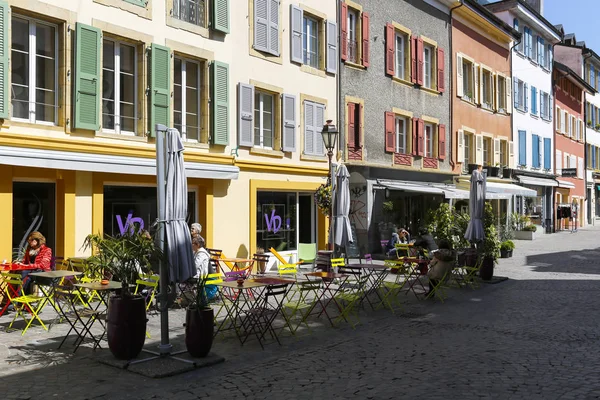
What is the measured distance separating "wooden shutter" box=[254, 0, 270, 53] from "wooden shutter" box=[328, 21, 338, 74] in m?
2.69

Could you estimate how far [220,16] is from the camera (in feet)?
45.6

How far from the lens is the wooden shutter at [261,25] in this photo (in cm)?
1515

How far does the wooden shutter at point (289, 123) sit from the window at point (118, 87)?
4.63 meters

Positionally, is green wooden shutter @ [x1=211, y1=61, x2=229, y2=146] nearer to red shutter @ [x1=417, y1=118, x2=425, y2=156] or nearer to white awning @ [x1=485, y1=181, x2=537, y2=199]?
red shutter @ [x1=417, y1=118, x2=425, y2=156]

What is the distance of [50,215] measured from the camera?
1104cm

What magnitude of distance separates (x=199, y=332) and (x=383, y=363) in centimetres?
193

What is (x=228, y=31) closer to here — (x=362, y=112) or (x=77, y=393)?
(x=362, y=112)

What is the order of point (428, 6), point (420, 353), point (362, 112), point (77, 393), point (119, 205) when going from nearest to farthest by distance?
point (77, 393)
point (420, 353)
point (119, 205)
point (362, 112)
point (428, 6)

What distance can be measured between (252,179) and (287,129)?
5.99ft

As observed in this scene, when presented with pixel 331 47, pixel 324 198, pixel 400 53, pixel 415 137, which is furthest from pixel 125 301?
pixel 400 53

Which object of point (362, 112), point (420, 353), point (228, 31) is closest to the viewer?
point (420, 353)

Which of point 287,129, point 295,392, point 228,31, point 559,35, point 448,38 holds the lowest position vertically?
point 295,392

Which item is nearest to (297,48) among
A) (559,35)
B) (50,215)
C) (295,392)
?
(50,215)

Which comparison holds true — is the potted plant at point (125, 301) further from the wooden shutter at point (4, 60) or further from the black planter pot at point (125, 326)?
the wooden shutter at point (4, 60)
